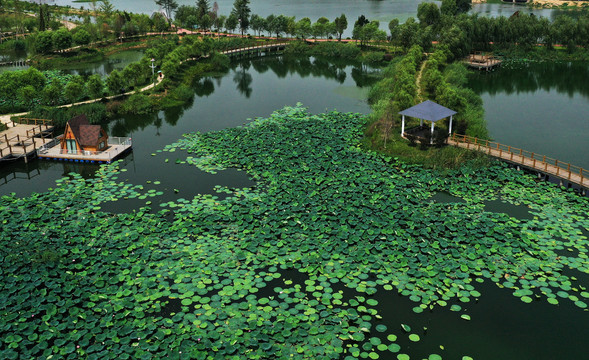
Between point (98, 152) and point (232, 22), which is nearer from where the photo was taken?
point (98, 152)

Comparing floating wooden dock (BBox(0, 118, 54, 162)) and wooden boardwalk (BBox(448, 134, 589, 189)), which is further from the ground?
floating wooden dock (BBox(0, 118, 54, 162))

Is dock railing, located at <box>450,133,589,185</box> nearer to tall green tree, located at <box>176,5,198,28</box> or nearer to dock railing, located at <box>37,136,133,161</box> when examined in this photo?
dock railing, located at <box>37,136,133,161</box>

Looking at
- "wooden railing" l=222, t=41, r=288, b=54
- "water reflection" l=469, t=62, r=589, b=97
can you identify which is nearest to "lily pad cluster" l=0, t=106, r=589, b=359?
"water reflection" l=469, t=62, r=589, b=97

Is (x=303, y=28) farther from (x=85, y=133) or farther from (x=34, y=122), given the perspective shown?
(x=85, y=133)

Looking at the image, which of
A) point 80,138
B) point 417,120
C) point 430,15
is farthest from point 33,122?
point 430,15

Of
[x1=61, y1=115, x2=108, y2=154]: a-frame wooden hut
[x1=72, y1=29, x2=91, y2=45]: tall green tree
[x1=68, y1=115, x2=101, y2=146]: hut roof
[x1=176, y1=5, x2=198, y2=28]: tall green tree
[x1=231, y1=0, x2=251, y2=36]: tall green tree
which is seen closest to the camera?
[x1=61, y1=115, x2=108, y2=154]: a-frame wooden hut

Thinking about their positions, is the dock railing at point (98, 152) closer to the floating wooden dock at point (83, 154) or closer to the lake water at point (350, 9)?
the floating wooden dock at point (83, 154)

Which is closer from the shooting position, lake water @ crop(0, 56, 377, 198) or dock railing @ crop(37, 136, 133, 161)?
lake water @ crop(0, 56, 377, 198)

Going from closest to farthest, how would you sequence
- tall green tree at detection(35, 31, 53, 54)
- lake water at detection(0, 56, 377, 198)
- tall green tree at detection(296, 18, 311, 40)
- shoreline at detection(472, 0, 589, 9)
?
lake water at detection(0, 56, 377, 198)
tall green tree at detection(35, 31, 53, 54)
tall green tree at detection(296, 18, 311, 40)
shoreline at detection(472, 0, 589, 9)
